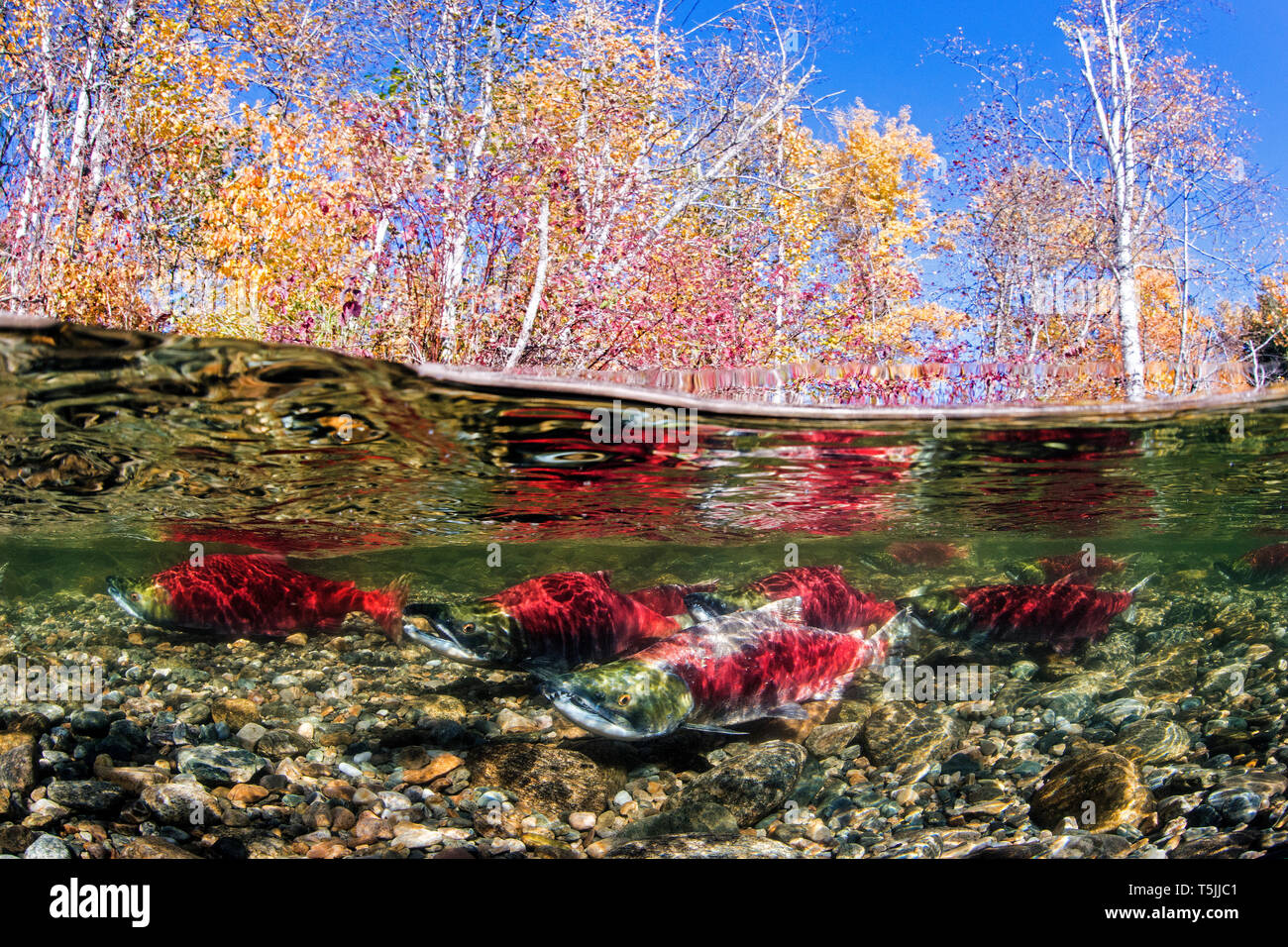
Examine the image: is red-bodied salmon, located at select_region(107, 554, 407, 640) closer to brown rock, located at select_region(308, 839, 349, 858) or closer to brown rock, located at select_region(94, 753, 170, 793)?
brown rock, located at select_region(94, 753, 170, 793)

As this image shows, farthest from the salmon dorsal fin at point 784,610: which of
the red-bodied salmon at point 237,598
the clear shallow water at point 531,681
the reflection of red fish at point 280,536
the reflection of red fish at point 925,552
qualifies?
the reflection of red fish at point 925,552

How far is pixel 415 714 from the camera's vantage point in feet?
22.4

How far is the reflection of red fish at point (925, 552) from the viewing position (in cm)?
1899

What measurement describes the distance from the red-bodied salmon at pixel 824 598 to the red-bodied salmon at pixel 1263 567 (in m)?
14.3

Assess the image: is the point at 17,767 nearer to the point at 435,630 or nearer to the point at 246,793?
the point at 246,793

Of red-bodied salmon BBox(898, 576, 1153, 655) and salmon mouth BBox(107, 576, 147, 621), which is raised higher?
salmon mouth BBox(107, 576, 147, 621)

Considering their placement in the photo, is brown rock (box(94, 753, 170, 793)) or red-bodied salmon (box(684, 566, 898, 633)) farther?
red-bodied salmon (box(684, 566, 898, 633))

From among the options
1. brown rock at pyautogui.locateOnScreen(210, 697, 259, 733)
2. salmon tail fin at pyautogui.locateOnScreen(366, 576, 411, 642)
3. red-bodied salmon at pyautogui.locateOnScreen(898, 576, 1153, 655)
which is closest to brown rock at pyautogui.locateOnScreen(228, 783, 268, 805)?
brown rock at pyautogui.locateOnScreen(210, 697, 259, 733)

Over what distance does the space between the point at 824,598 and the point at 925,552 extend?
506 inches

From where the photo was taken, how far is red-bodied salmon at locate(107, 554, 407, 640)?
8.07m

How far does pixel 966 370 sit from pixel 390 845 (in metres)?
24.5

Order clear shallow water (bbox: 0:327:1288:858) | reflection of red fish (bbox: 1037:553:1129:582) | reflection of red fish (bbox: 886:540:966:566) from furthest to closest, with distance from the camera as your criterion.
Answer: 1. reflection of red fish (bbox: 886:540:966:566)
2. reflection of red fish (bbox: 1037:553:1129:582)
3. clear shallow water (bbox: 0:327:1288:858)
